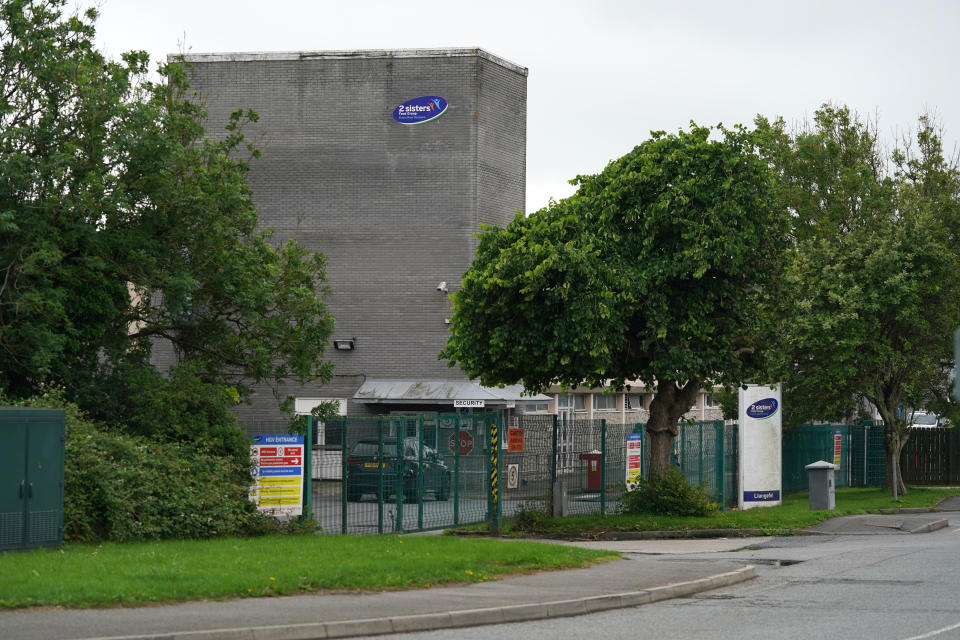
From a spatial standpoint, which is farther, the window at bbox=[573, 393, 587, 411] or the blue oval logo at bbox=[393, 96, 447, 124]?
the window at bbox=[573, 393, 587, 411]

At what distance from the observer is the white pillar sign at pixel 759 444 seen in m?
29.3

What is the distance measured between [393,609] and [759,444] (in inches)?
755

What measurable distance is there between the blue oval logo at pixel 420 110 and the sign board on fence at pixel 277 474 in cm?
2183

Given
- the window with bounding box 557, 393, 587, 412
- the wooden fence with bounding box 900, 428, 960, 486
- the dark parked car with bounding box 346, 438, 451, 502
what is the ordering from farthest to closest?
the window with bounding box 557, 393, 587, 412, the wooden fence with bounding box 900, 428, 960, 486, the dark parked car with bounding box 346, 438, 451, 502

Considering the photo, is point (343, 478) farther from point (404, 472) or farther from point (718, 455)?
point (718, 455)

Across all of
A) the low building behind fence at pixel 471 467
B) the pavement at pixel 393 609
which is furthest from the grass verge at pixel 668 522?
the pavement at pixel 393 609

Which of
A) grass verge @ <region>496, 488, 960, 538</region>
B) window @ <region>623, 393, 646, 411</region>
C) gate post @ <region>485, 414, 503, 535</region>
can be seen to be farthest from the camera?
window @ <region>623, 393, 646, 411</region>

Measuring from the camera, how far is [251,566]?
14.0 metres

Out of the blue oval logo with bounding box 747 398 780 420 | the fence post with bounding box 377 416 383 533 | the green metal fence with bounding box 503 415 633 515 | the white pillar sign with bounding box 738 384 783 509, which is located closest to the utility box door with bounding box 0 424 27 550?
the fence post with bounding box 377 416 383 533

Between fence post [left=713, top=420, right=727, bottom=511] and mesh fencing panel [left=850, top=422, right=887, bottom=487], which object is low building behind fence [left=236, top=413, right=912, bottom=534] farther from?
mesh fencing panel [left=850, top=422, right=887, bottom=487]

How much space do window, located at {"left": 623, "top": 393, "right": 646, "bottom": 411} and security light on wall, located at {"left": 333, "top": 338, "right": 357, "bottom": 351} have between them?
16397 millimetres

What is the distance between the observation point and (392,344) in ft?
132

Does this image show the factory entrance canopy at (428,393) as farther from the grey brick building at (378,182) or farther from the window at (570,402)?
the window at (570,402)

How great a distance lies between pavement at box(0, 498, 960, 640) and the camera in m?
10.4
